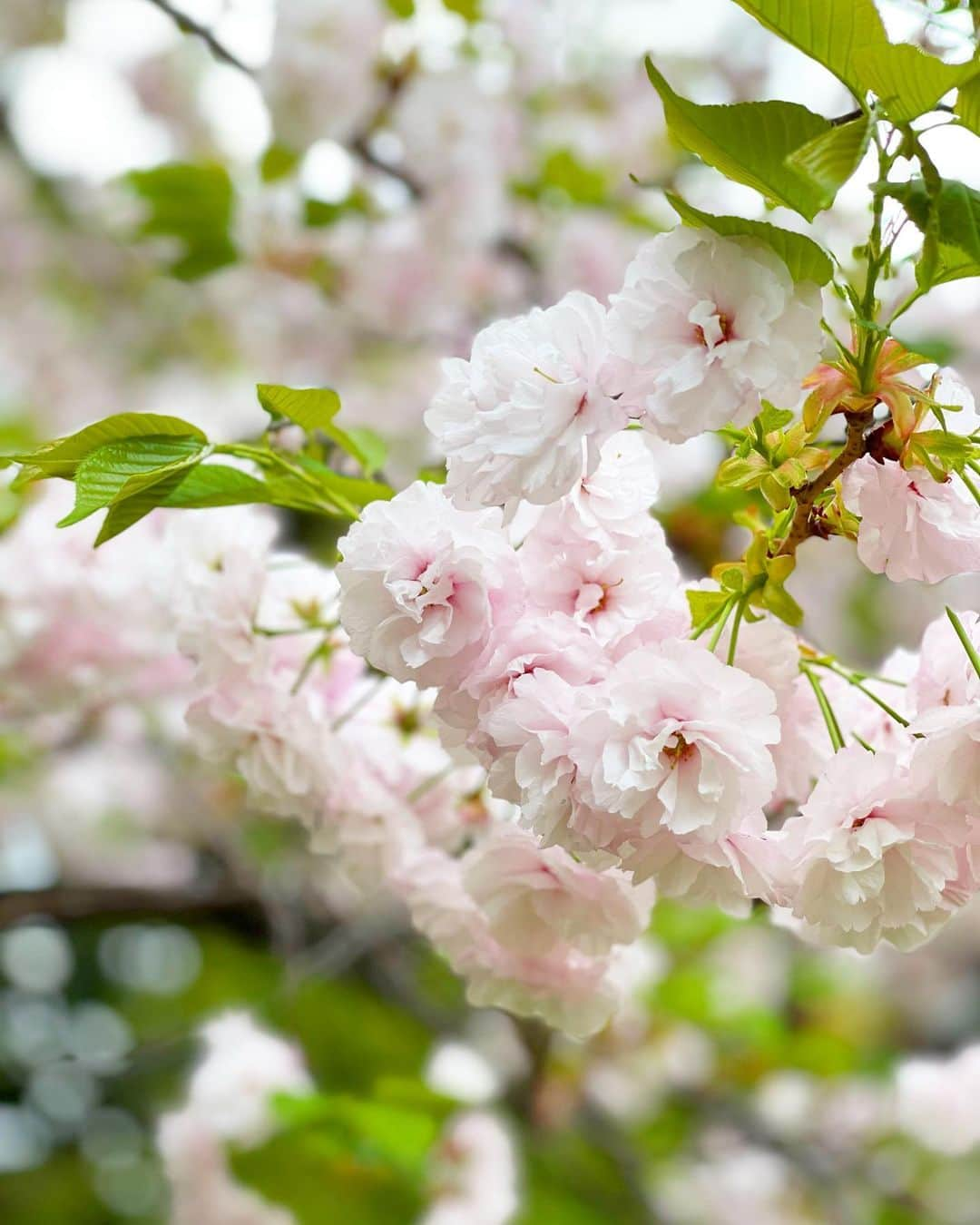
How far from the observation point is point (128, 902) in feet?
6.00

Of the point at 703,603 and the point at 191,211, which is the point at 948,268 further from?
the point at 191,211

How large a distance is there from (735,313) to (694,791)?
9.1 inches

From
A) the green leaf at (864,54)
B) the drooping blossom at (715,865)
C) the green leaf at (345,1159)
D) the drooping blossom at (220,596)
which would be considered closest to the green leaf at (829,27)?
the green leaf at (864,54)

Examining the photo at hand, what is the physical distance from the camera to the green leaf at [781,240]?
1.88ft

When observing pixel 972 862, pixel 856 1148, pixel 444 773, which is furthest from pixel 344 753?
pixel 856 1148

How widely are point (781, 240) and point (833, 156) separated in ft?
0.16

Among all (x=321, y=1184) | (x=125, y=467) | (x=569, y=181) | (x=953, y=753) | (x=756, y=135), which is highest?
(x=569, y=181)

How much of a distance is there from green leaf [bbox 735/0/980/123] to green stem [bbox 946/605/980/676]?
26 centimetres

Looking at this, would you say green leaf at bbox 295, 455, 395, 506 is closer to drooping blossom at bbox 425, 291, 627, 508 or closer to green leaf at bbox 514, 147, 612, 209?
drooping blossom at bbox 425, 291, 627, 508

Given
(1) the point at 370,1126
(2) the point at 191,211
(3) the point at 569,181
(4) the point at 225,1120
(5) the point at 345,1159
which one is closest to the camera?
(1) the point at 370,1126

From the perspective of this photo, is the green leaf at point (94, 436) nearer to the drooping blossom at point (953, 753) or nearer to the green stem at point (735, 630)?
the green stem at point (735, 630)

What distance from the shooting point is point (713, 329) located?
568mm

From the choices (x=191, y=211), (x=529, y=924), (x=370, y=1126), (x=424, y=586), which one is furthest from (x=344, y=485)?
(x=191, y=211)

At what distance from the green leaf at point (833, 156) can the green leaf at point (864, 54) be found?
28 mm
